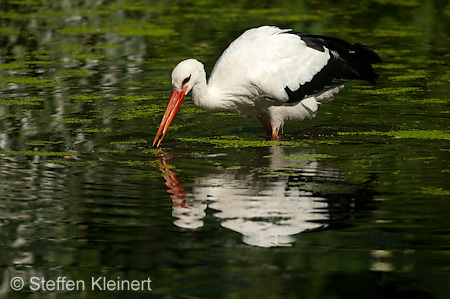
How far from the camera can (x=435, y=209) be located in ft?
22.1

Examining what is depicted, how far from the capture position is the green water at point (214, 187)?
5535 mm

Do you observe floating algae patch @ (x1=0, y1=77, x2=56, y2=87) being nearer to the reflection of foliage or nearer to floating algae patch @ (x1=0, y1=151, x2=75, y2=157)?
the reflection of foliage

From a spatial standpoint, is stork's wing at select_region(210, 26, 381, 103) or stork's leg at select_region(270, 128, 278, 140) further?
stork's leg at select_region(270, 128, 278, 140)

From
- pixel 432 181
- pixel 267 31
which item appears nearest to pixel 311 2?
pixel 267 31

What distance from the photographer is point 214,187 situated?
24.5ft

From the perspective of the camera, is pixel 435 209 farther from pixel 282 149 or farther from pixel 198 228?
pixel 282 149

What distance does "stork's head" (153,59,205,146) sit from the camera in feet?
29.5

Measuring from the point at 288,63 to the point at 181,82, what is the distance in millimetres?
1446

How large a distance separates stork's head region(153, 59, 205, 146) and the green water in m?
0.30

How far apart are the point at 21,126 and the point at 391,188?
15.8 ft

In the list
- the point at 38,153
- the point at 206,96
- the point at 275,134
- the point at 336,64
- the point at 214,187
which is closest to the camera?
the point at 214,187

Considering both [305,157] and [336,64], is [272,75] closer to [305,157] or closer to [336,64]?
[336,64]

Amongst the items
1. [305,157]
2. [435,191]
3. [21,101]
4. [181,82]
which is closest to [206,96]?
[181,82]

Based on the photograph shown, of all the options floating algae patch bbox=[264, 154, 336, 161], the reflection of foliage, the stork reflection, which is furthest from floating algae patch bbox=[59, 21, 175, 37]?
the stork reflection
